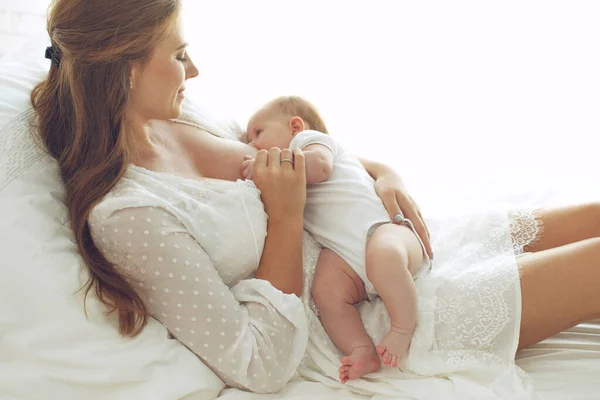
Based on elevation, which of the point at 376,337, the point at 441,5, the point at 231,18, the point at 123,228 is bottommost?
the point at 376,337

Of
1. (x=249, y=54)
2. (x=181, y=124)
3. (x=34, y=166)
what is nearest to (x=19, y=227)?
(x=34, y=166)

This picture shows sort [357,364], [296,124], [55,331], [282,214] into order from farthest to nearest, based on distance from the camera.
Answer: [296,124], [282,214], [357,364], [55,331]

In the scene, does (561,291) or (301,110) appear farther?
(301,110)

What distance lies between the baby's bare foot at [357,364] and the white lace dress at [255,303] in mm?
29

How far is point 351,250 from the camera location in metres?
1.53

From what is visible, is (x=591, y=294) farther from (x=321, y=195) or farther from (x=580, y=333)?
(x=321, y=195)

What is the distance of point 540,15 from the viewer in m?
2.71

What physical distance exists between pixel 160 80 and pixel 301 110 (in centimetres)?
49

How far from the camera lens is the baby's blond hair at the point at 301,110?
1.85 meters

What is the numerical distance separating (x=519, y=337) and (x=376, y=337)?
298 millimetres

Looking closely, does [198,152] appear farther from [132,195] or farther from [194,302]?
[194,302]

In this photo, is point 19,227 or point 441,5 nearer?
point 19,227

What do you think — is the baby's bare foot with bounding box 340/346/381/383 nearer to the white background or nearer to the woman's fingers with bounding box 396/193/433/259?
the woman's fingers with bounding box 396/193/433/259

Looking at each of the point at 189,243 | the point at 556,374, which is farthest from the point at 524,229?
the point at 189,243
